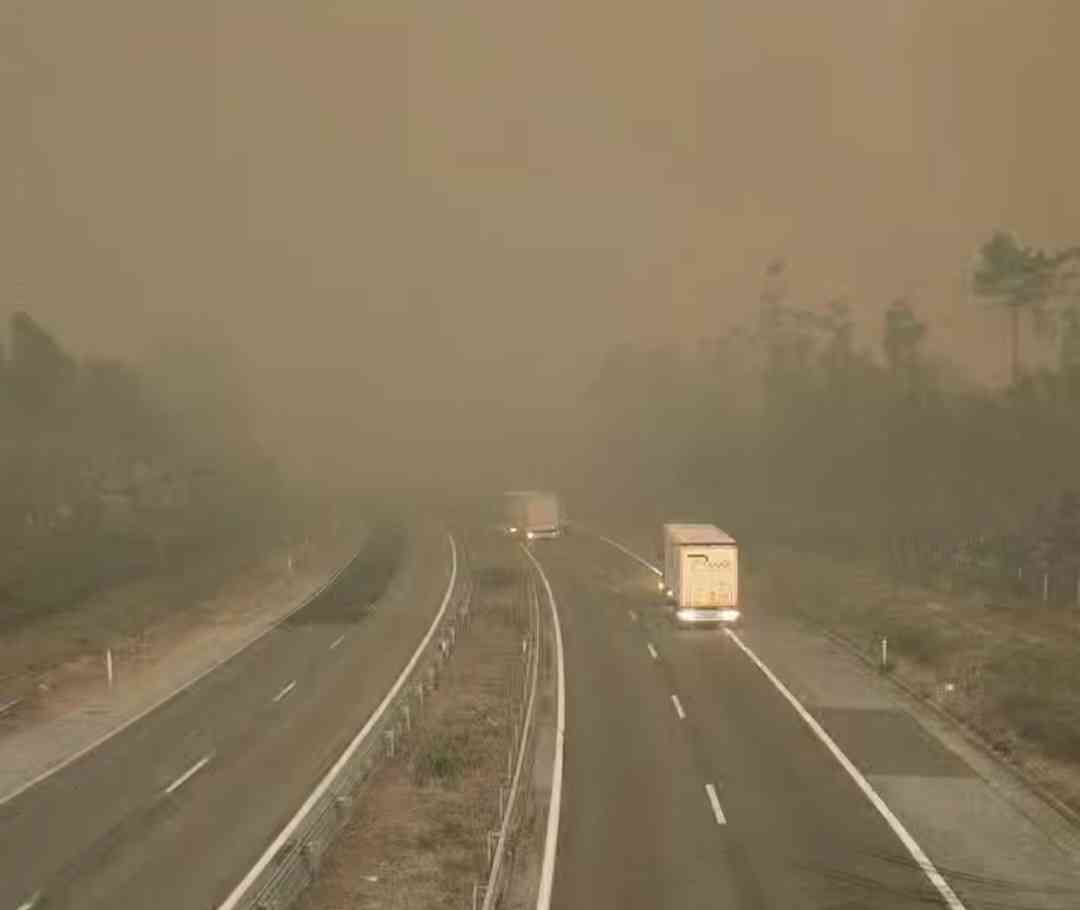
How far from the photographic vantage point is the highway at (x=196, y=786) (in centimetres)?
2009

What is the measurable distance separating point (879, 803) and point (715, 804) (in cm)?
324

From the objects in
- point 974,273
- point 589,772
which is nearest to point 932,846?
point 589,772

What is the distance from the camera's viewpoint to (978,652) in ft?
121

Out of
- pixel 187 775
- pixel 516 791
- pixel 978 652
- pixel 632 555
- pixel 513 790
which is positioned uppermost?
pixel 632 555

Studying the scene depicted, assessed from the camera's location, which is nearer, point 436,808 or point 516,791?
point 516,791

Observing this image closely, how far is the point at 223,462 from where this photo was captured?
13950cm

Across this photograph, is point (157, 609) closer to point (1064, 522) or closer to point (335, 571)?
point (335, 571)

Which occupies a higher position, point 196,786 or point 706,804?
point 706,804

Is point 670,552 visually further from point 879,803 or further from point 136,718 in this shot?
point 879,803

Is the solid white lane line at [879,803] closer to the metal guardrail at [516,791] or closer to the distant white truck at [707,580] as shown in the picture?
the metal guardrail at [516,791]

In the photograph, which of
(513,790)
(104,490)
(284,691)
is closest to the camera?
(513,790)

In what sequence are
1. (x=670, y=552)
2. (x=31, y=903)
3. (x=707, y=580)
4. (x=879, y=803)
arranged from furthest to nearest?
1. (x=670, y=552)
2. (x=707, y=580)
3. (x=879, y=803)
4. (x=31, y=903)

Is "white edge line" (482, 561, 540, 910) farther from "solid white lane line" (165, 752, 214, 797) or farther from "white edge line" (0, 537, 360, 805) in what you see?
"white edge line" (0, 537, 360, 805)

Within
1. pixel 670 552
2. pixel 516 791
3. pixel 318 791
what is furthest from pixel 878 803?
pixel 670 552
